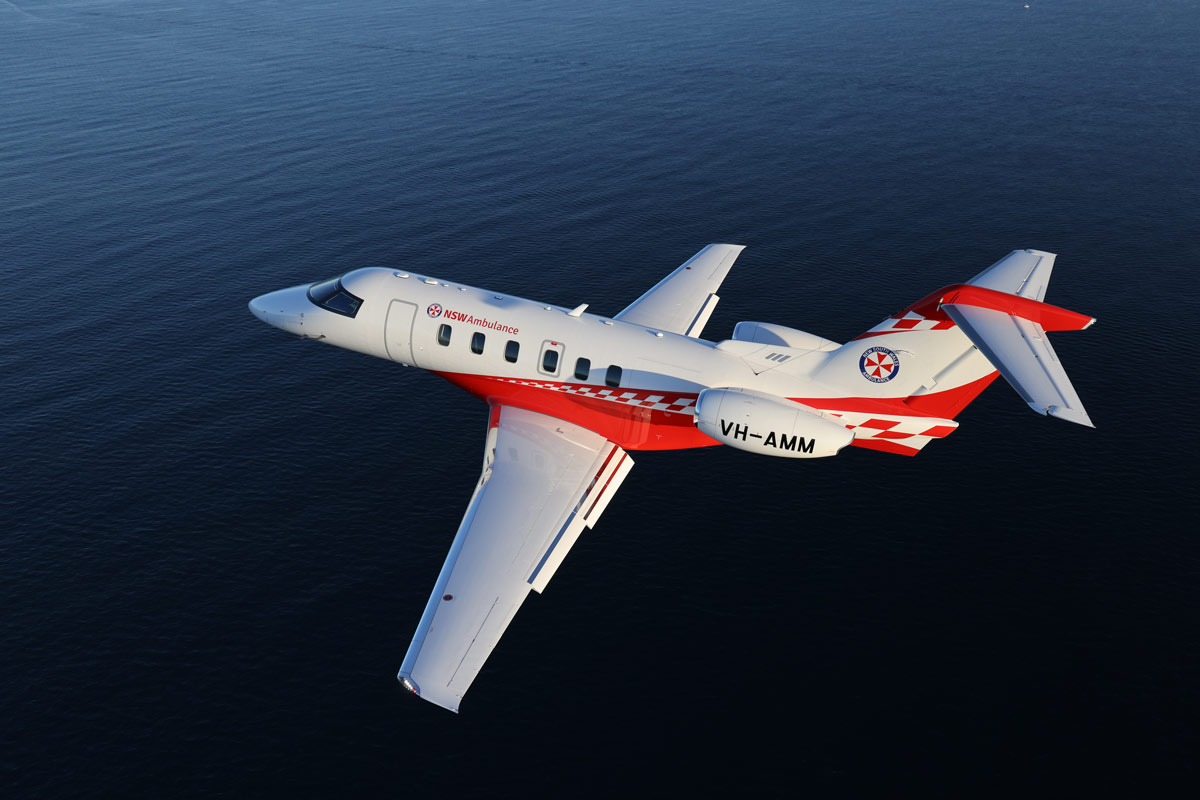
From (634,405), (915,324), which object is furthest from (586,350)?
(915,324)

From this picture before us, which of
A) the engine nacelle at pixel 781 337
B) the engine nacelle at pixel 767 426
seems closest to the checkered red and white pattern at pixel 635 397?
the engine nacelle at pixel 767 426

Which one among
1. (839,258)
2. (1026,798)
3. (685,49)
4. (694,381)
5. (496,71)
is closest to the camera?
(1026,798)

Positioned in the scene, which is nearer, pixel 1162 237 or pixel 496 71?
pixel 1162 237

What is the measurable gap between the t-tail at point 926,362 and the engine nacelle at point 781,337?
3.80 ft

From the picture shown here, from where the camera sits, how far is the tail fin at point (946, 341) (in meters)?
29.8

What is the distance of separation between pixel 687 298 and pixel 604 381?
1134 centimetres

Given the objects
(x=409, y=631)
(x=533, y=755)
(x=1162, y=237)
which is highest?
(x=1162, y=237)

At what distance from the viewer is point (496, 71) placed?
134125 millimetres

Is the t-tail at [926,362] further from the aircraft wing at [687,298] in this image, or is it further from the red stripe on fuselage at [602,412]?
the aircraft wing at [687,298]

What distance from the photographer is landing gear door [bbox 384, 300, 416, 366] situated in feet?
126

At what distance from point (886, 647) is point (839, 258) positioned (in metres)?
43.9

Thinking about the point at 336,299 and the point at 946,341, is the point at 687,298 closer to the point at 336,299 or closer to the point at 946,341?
the point at 946,341

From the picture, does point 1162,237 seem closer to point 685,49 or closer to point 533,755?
point 533,755

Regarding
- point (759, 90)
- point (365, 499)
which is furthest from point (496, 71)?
point (365, 499)
